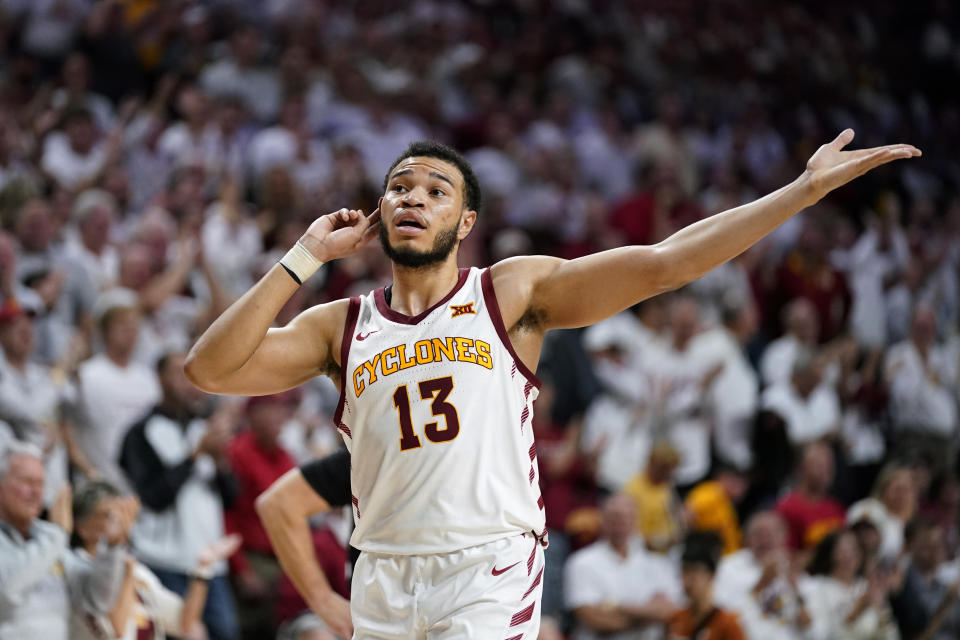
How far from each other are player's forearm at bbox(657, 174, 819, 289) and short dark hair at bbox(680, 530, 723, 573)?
3.82 m

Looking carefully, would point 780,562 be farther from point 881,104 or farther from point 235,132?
point 881,104

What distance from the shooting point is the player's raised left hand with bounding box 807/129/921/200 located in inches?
151

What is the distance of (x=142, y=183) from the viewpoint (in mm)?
10688

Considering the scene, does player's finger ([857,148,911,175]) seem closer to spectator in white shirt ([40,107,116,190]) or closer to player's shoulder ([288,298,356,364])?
player's shoulder ([288,298,356,364])

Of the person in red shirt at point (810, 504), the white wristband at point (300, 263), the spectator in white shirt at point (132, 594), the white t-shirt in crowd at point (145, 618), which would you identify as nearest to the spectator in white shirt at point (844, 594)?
the person in red shirt at point (810, 504)

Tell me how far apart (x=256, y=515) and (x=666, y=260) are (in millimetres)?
4533

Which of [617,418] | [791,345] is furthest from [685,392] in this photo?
[791,345]

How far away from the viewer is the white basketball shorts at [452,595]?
381cm

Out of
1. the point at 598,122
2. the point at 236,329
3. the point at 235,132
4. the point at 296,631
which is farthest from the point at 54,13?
the point at 236,329

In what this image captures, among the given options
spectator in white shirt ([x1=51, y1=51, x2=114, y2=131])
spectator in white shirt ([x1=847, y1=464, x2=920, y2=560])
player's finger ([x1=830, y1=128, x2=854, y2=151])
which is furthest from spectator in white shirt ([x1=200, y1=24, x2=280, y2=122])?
player's finger ([x1=830, y1=128, x2=854, y2=151])

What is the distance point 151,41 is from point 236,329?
29.6 feet

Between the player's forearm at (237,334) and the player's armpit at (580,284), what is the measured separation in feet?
2.43

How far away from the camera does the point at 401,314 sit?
13.9ft

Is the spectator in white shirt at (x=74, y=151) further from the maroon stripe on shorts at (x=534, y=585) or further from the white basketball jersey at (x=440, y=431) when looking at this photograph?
the maroon stripe on shorts at (x=534, y=585)
